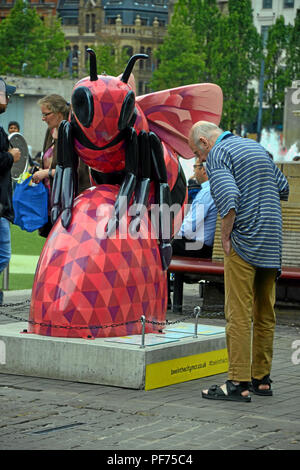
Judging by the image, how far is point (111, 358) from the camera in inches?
283

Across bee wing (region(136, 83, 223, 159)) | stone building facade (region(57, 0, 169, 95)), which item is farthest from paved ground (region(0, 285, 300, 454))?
stone building facade (region(57, 0, 169, 95))

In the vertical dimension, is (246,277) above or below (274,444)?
above

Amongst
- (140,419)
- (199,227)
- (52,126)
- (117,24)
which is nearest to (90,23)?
(117,24)

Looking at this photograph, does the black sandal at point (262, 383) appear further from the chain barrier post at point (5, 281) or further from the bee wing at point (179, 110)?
the chain barrier post at point (5, 281)

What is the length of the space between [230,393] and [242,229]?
3.60ft

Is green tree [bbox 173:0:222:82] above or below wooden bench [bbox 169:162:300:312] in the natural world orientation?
above

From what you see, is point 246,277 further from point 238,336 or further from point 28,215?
point 28,215

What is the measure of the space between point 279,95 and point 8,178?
6780 centimetres

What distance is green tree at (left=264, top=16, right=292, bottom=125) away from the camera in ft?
248

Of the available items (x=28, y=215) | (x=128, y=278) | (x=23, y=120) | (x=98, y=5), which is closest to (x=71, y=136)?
(x=128, y=278)

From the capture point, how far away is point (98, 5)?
120938mm

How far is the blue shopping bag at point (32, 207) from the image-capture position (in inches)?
421

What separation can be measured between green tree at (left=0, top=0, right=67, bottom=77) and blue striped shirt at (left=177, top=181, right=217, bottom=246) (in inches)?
2460

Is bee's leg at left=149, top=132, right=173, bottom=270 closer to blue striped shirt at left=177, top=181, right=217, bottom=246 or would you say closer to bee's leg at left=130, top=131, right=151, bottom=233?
bee's leg at left=130, top=131, right=151, bottom=233
